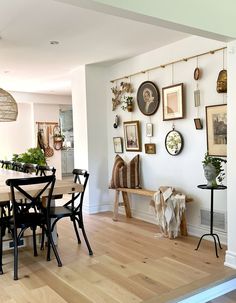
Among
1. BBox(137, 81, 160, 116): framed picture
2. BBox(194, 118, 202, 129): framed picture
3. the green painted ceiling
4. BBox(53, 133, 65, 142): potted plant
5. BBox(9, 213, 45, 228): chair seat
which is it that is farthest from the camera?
BBox(53, 133, 65, 142): potted plant

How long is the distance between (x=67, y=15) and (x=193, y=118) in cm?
193

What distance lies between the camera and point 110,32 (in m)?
3.70

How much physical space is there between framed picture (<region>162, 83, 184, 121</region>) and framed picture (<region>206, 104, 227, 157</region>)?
449 millimetres

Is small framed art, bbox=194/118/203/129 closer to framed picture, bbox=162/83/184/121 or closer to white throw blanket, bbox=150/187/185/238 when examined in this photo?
framed picture, bbox=162/83/184/121

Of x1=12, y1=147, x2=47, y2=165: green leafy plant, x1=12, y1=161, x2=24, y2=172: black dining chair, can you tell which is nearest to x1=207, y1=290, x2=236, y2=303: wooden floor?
x1=12, y1=161, x2=24, y2=172: black dining chair

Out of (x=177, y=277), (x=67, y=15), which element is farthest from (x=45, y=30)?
(x=177, y=277)

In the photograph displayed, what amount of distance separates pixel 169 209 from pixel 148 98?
66.8 inches

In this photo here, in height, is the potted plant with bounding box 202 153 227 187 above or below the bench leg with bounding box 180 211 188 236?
above

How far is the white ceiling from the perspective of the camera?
3133mm

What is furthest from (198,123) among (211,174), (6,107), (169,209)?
(6,107)

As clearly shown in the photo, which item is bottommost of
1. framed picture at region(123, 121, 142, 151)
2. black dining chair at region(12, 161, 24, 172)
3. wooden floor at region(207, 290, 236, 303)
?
wooden floor at region(207, 290, 236, 303)

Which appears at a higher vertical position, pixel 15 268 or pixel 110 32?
pixel 110 32

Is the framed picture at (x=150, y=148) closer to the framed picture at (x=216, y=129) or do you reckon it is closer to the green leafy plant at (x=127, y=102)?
the green leafy plant at (x=127, y=102)

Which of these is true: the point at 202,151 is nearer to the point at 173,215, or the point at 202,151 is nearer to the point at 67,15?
the point at 173,215
